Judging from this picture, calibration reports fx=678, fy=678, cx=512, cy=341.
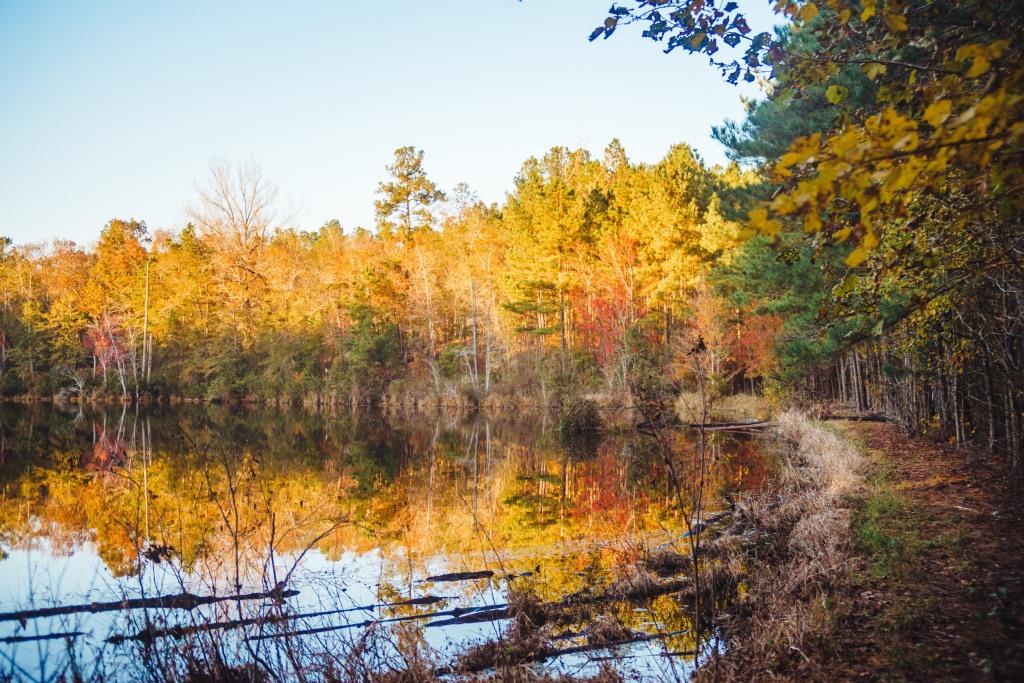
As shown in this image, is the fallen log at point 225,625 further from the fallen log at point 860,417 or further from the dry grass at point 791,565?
the fallen log at point 860,417

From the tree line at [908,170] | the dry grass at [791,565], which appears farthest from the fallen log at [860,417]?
the dry grass at [791,565]

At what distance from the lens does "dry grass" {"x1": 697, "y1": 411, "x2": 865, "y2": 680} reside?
5.11 metres

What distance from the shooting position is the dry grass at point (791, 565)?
5109 mm

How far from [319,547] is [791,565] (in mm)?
6903

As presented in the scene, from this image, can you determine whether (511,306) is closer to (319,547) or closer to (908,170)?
(319,547)

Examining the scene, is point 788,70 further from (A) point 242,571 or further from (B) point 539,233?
(B) point 539,233

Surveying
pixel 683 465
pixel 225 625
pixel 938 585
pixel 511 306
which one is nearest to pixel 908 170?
pixel 938 585

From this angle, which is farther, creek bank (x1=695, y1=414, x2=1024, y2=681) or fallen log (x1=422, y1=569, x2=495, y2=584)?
fallen log (x1=422, y1=569, x2=495, y2=584)

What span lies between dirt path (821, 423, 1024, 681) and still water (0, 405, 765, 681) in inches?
63.2

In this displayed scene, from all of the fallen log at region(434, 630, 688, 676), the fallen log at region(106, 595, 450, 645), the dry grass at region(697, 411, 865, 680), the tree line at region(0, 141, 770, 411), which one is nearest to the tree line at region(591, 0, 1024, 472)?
the dry grass at region(697, 411, 865, 680)

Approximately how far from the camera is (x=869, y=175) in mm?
2303

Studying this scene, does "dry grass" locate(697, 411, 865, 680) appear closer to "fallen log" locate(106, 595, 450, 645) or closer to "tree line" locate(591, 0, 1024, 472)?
"tree line" locate(591, 0, 1024, 472)

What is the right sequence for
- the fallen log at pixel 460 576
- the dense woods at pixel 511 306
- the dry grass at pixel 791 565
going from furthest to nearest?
the dense woods at pixel 511 306 < the fallen log at pixel 460 576 < the dry grass at pixel 791 565

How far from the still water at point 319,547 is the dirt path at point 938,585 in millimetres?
1604
